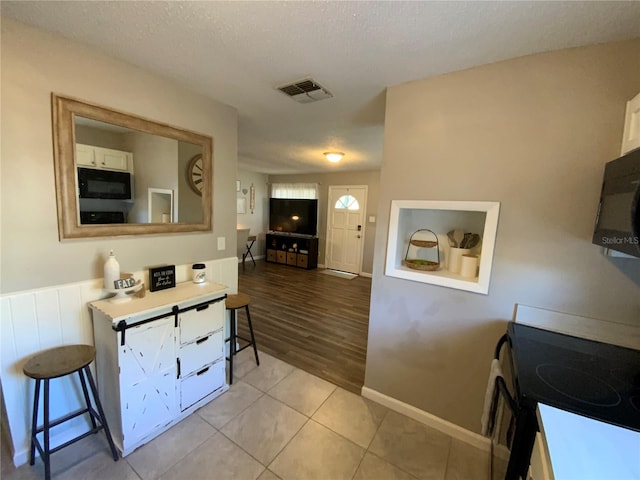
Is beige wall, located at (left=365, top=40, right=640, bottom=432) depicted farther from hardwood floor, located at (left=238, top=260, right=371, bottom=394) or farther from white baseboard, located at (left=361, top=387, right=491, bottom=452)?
hardwood floor, located at (left=238, top=260, right=371, bottom=394)

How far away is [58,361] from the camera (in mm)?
1370

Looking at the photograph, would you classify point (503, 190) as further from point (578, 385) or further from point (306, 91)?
point (306, 91)

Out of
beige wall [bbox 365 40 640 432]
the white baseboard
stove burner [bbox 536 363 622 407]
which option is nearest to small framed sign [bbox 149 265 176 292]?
beige wall [bbox 365 40 640 432]

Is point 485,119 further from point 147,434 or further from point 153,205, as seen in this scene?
point 147,434

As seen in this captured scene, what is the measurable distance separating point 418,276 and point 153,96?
218cm

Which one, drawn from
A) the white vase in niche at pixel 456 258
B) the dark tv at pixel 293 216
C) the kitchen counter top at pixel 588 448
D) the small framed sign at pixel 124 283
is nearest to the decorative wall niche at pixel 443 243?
the white vase in niche at pixel 456 258

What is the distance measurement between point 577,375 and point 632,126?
1106 mm

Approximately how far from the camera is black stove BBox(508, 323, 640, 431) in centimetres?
91

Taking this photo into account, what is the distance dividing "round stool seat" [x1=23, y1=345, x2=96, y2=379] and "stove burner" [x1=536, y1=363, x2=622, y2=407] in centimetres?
219

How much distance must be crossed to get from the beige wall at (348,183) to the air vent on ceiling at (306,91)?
3.53 meters

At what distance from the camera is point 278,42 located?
4.44 feet

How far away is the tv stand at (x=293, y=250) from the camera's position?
6.22 metres

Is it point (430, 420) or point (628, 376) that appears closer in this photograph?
point (628, 376)

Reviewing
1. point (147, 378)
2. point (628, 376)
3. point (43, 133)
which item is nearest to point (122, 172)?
point (43, 133)
